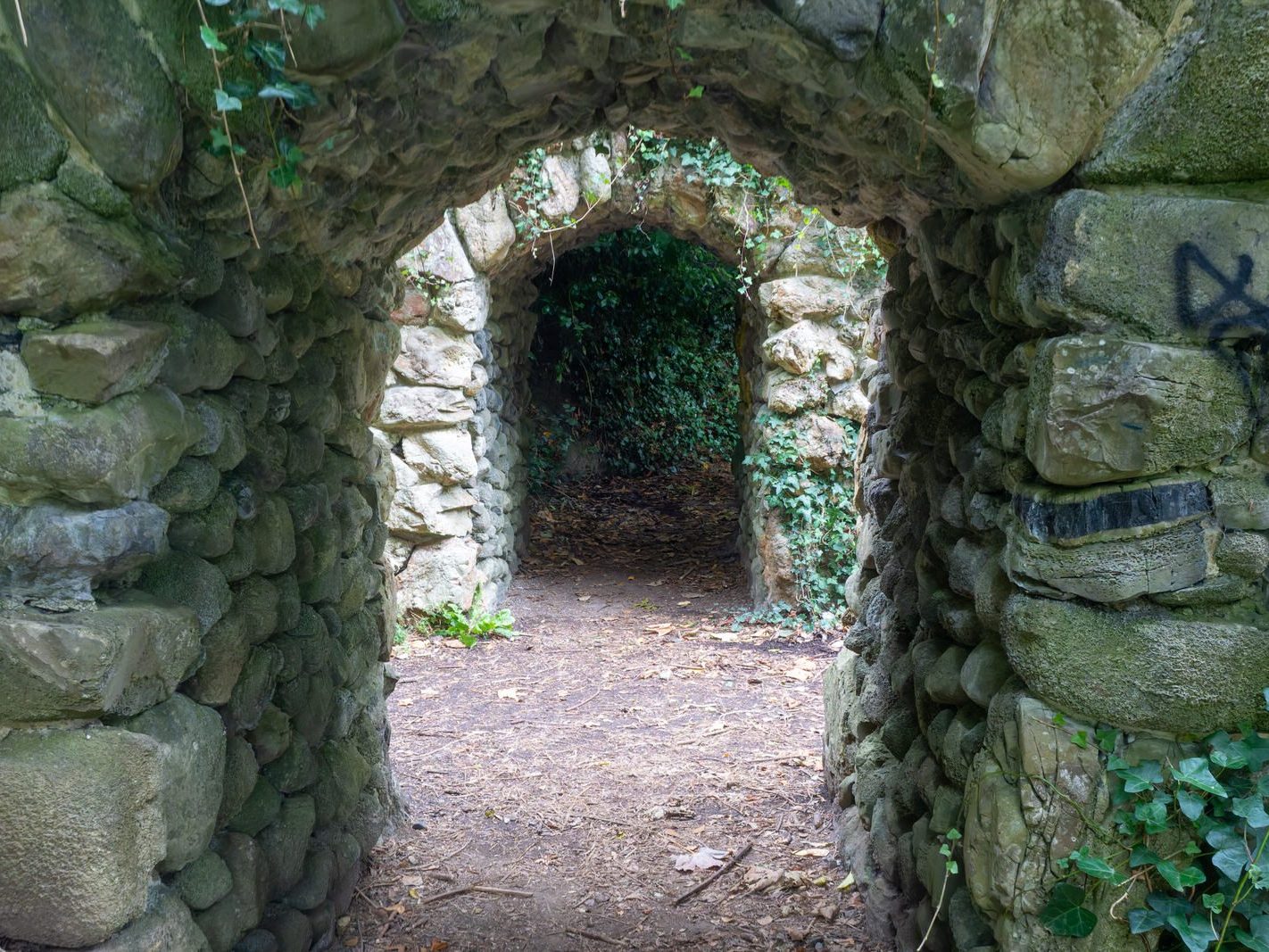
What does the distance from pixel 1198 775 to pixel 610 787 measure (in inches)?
93.9

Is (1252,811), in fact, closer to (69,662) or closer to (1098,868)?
(1098,868)

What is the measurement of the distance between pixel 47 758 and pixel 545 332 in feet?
24.6

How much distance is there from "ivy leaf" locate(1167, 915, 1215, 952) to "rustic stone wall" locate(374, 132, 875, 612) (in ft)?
13.2

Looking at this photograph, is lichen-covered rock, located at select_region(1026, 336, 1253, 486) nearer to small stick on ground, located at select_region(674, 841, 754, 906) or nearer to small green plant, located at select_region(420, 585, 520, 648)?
small stick on ground, located at select_region(674, 841, 754, 906)

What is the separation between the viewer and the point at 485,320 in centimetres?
571

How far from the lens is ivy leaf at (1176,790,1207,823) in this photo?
1479 millimetres

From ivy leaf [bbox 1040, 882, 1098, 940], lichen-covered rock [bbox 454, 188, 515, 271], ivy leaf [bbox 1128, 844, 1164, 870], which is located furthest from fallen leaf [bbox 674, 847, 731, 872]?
lichen-covered rock [bbox 454, 188, 515, 271]

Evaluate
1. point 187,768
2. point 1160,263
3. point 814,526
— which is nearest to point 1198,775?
point 1160,263

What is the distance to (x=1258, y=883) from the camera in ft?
4.63

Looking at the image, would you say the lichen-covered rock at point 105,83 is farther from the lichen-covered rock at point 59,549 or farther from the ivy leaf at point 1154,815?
the ivy leaf at point 1154,815

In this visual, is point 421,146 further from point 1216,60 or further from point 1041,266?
point 1216,60

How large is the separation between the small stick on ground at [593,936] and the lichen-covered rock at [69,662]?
1578 millimetres

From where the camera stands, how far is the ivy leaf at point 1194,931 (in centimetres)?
146

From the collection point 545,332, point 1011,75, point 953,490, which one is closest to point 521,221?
point 545,332
